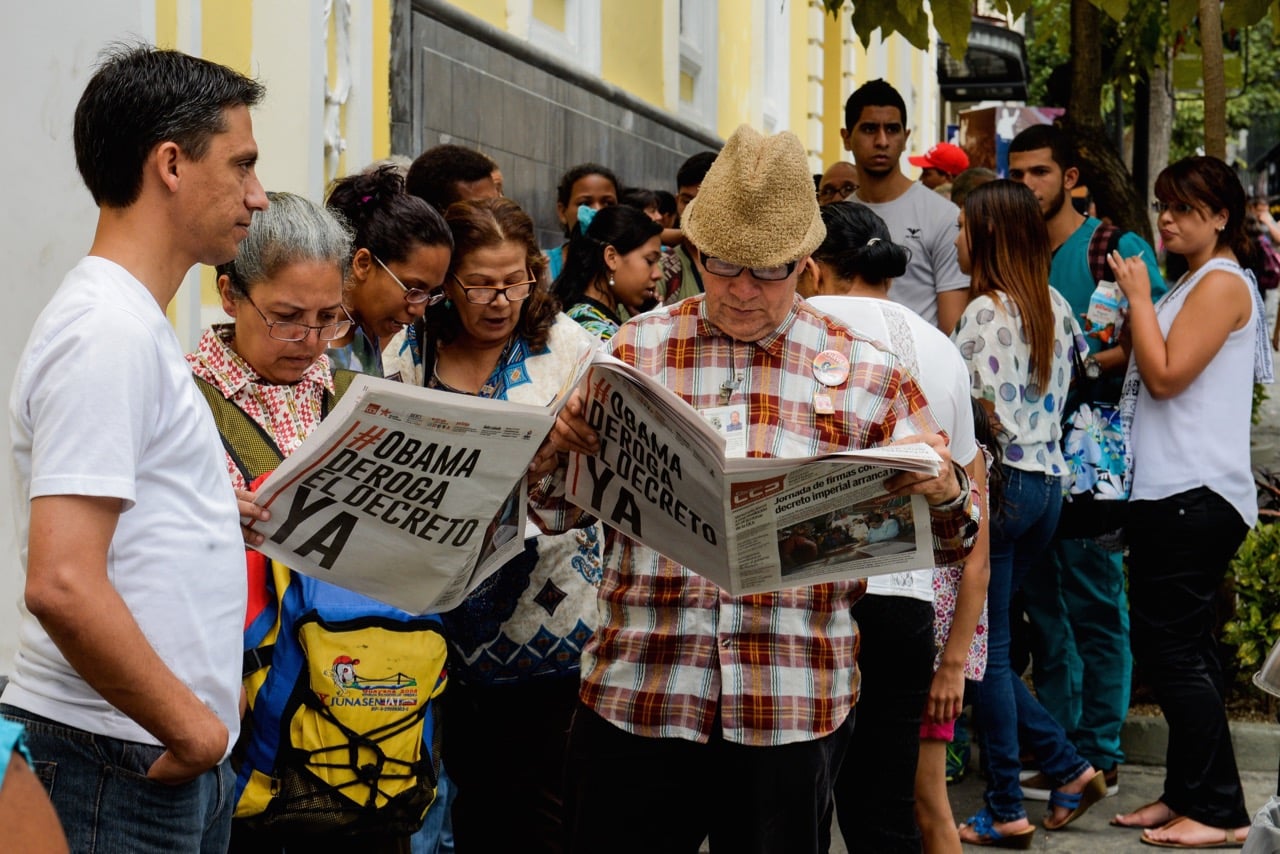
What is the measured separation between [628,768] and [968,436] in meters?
1.27

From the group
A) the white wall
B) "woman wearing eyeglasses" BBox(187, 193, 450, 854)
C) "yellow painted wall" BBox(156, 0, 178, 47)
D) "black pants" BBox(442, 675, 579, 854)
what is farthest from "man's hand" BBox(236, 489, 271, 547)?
"yellow painted wall" BBox(156, 0, 178, 47)

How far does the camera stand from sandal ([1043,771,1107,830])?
545 cm

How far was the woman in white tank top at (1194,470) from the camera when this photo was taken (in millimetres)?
5078

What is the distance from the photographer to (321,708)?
2.90m

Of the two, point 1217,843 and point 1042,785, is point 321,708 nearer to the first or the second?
point 1217,843

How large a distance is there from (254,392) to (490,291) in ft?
2.85

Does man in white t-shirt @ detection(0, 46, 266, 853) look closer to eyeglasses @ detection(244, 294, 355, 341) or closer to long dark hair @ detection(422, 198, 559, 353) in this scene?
eyeglasses @ detection(244, 294, 355, 341)

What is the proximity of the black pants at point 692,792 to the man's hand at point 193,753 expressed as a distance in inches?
37.0

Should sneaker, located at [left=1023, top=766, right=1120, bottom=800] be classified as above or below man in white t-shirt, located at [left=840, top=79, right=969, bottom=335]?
below

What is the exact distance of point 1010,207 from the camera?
5023mm

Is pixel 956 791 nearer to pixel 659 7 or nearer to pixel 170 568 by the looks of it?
pixel 170 568

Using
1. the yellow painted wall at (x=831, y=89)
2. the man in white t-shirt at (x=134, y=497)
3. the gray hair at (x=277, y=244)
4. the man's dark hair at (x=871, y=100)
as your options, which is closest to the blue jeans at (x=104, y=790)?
the man in white t-shirt at (x=134, y=497)

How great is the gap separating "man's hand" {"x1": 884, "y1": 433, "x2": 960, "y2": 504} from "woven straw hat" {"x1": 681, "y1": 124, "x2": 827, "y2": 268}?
43 centimetres

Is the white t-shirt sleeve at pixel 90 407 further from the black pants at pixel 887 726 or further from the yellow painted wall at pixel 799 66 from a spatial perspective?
the yellow painted wall at pixel 799 66
